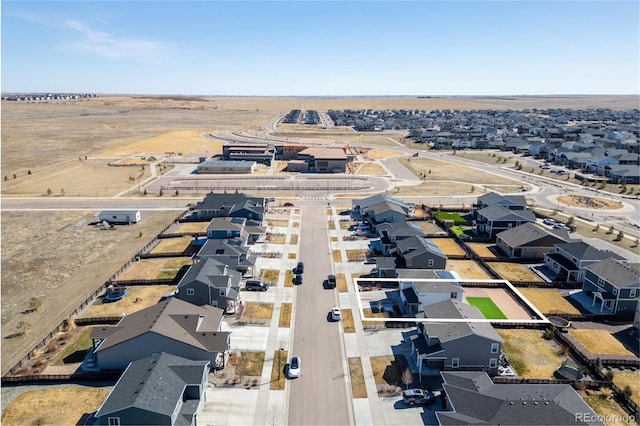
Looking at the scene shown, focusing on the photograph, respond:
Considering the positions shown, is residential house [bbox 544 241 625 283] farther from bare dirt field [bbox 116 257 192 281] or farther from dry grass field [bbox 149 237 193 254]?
dry grass field [bbox 149 237 193 254]

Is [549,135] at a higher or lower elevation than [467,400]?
higher

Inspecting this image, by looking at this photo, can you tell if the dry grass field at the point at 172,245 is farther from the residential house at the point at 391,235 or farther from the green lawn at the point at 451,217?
the green lawn at the point at 451,217

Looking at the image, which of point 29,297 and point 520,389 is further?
point 29,297

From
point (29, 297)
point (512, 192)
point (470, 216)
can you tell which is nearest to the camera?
point (29, 297)

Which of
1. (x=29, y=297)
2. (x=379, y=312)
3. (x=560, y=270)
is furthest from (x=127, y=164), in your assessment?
(x=560, y=270)

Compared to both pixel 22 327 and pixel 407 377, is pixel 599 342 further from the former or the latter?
pixel 22 327

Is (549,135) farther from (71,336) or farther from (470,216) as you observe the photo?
(71,336)

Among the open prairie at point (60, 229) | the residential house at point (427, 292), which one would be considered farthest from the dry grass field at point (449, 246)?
the open prairie at point (60, 229)
